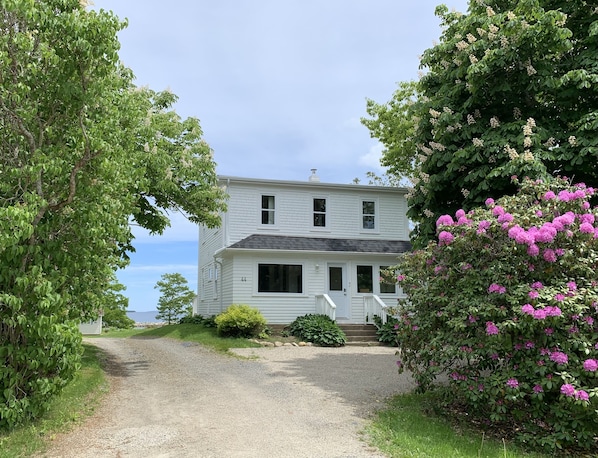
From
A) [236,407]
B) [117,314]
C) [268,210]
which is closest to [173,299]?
[117,314]

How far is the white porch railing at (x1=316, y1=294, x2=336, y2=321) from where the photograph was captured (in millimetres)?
17516

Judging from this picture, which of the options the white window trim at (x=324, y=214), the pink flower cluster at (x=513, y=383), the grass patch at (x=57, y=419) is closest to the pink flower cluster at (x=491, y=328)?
the pink flower cluster at (x=513, y=383)

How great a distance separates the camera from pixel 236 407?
23.9 feet

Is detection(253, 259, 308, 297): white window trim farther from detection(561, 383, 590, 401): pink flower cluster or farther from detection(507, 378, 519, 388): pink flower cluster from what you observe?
detection(561, 383, 590, 401): pink flower cluster

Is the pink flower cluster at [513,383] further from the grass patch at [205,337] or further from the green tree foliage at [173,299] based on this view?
the green tree foliage at [173,299]

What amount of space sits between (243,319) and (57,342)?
1004 centimetres

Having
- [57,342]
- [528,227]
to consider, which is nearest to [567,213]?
[528,227]

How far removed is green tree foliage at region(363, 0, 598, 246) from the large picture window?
28.6 ft

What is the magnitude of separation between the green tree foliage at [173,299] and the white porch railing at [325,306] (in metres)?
11.5

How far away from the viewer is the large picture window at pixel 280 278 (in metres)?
18.4

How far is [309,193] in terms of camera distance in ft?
66.1

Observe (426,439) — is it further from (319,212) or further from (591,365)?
(319,212)

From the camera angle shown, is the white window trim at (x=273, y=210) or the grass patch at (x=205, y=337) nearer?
the grass patch at (x=205, y=337)

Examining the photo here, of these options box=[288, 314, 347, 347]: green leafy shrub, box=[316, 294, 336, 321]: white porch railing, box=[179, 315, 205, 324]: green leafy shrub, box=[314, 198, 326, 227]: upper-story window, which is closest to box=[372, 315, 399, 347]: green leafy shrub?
box=[288, 314, 347, 347]: green leafy shrub
